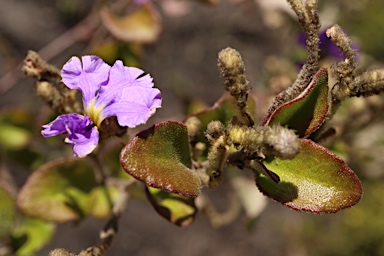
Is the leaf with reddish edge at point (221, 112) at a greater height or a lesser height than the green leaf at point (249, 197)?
greater

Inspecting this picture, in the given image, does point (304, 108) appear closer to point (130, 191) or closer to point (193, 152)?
point (193, 152)

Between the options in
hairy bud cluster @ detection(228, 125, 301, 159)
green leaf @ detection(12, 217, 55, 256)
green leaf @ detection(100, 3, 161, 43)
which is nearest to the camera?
hairy bud cluster @ detection(228, 125, 301, 159)

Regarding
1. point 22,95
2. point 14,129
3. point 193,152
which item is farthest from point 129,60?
point 22,95

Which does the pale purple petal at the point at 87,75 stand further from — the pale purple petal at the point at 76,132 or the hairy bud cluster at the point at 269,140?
the hairy bud cluster at the point at 269,140

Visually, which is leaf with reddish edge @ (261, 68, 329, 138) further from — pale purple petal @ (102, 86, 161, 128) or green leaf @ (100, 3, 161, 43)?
green leaf @ (100, 3, 161, 43)

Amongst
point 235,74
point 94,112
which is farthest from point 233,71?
point 94,112

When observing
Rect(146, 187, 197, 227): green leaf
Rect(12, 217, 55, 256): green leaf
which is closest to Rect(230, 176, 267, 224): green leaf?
Rect(146, 187, 197, 227): green leaf

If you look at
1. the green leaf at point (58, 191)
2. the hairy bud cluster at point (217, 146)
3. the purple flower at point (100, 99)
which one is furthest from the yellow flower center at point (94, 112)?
the green leaf at point (58, 191)
